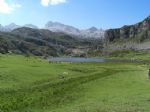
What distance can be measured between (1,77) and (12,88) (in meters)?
8.30

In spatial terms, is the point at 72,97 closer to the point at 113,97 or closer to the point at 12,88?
the point at 113,97

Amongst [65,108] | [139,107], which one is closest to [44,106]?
[65,108]

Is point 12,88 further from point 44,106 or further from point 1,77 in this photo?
point 44,106

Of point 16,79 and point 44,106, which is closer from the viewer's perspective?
point 44,106

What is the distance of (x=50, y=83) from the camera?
60906 millimetres

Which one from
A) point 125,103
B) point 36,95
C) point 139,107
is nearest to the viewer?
point 139,107

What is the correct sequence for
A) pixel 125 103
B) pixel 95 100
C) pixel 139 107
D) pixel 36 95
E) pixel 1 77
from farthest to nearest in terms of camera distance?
pixel 1 77, pixel 36 95, pixel 95 100, pixel 125 103, pixel 139 107

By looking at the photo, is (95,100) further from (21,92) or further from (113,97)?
(21,92)

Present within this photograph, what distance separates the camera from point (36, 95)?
1844 inches

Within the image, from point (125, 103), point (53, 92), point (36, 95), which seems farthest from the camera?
point (53, 92)

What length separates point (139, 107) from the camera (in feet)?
122

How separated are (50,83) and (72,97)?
14.6 meters

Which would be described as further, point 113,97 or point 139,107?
point 113,97

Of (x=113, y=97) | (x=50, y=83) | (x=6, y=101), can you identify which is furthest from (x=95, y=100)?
(x=50, y=83)
